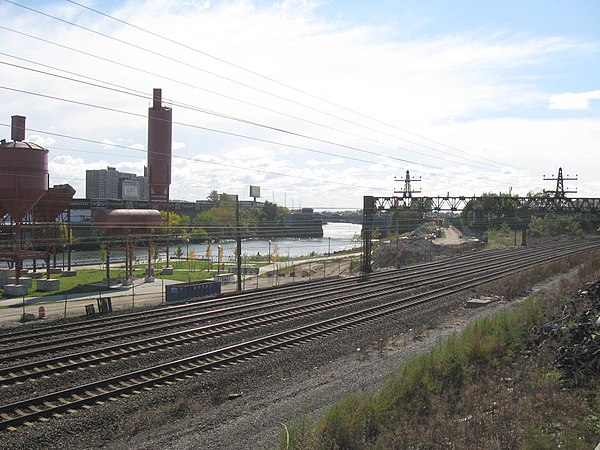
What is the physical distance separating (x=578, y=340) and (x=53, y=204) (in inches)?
2339

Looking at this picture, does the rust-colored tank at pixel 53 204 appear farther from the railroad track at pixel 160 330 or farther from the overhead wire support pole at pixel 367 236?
the railroad track at pixel 160 330

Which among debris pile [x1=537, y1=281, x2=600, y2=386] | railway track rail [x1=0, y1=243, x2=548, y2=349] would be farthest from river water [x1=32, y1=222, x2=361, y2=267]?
debris pile [x1=537, y1=281, x2=600, y2=386]

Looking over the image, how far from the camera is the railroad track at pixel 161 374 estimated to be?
12.7 metres

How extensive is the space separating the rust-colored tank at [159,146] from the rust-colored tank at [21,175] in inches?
533

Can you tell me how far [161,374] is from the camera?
52.5 feet

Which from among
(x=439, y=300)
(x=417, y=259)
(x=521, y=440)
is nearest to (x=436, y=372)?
(x=521, y=440)

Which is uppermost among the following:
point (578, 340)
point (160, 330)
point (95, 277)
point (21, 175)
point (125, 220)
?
point (21, 175)

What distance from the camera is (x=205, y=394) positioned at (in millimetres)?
14414

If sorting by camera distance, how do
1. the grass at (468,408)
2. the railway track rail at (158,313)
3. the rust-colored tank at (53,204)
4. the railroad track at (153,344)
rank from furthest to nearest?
the rust-colored tank at (53,204) < the railway track rail at (158,313) < the railroad track at (153,344) < the grass at (468,408)

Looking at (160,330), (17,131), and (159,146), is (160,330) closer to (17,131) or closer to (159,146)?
(17,131)

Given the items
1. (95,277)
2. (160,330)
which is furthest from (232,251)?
(160,330)

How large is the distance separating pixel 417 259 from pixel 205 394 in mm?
51822

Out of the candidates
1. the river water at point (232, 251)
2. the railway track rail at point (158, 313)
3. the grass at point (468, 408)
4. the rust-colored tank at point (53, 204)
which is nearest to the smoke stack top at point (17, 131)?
the rust-colored tank at point (53, 204)

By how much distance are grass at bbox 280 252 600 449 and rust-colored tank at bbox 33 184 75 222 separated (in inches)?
2214
